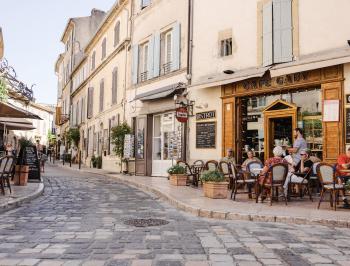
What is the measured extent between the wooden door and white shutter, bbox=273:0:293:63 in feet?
5.22

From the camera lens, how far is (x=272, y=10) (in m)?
11.9

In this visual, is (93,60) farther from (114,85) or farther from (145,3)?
(145,3)

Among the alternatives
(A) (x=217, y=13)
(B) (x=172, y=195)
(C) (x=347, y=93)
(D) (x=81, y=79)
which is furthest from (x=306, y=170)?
(D) (x=81, y=79)

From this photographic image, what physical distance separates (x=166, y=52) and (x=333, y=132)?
8764 millimetres

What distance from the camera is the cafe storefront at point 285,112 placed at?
1023 cm

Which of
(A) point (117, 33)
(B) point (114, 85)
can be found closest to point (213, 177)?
(B) point (114, 85)

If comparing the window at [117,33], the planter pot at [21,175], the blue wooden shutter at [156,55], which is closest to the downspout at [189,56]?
the blue wooden shutter at [156,55]

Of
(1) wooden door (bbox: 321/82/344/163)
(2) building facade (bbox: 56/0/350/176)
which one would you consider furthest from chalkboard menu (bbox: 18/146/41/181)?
(1) wooden door (bbox: 321/82/344/163)

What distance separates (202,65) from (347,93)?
5.66 m

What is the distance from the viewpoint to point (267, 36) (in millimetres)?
12008

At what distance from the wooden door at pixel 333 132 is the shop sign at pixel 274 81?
0.79 metres

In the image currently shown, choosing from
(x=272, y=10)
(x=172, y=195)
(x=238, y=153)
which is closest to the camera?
(x=172, y=195)

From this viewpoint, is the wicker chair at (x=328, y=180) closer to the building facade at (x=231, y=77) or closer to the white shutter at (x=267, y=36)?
the building facade at (x=231, y=77)

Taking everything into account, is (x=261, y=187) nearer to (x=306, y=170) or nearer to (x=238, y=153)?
(x=306, y=170)
